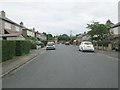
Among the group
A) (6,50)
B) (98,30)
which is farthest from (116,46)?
(6,50)

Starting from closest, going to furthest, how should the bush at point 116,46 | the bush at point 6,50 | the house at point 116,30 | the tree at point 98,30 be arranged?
1. the bush at point 6,50
2. the bush at point 116,46
3. the tree at point 98,30
4. the house at point 116,30

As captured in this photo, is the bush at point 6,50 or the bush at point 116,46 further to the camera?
the bush at point 116,46

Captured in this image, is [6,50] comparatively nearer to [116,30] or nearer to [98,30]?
[98,30]

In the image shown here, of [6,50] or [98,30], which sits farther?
[98,30]

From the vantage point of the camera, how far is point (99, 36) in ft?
191

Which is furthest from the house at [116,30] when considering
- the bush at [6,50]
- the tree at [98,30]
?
the bush at [6,50]

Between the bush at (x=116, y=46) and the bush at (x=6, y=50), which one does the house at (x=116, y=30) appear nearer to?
the bush at (x=116, y=46)

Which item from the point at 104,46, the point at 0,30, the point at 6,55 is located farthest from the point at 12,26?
the point at 6,55

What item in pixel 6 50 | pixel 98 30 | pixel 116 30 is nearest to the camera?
pixel 6 50

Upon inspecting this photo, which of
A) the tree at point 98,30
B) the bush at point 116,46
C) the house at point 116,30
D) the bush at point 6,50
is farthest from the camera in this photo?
the house at point 116,30

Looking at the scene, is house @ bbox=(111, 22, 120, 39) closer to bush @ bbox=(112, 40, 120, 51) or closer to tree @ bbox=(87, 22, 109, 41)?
tree @ bbox=(87, 22, 109, 41)

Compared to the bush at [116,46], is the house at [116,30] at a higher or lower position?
higher

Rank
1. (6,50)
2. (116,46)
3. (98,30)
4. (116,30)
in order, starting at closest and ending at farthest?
(6,50) → (116,46) → (98,30) → (116,30)

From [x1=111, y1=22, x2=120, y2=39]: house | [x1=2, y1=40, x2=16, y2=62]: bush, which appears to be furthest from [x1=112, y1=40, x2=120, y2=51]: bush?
[x1=2, y1=40, x2=16, y2=62]: bush
